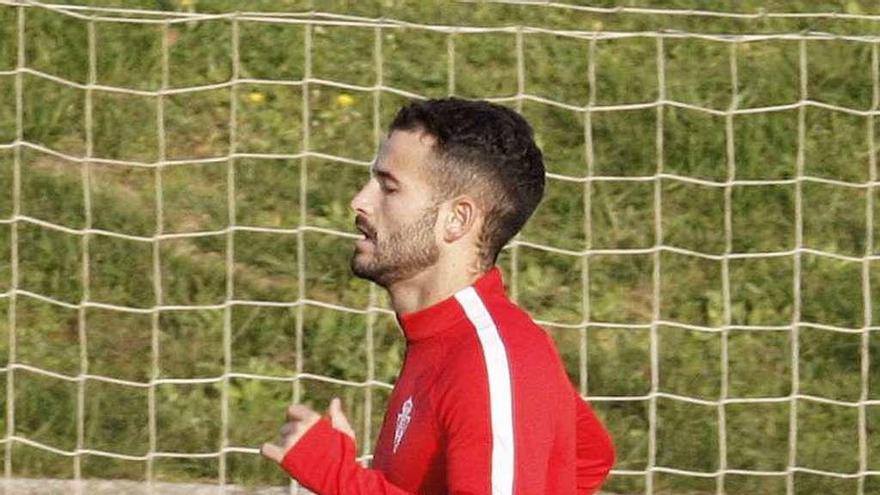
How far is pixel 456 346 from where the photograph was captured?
125 inches

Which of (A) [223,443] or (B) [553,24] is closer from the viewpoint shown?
(A) [223,443]

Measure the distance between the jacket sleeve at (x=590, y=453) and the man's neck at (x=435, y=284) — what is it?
32cm

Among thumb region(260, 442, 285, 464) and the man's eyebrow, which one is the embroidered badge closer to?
thumb region(260, 442, 285, 464)

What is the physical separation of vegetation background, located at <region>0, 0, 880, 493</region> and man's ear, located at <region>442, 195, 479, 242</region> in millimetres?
2871

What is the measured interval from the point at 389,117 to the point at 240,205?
23.7 inches

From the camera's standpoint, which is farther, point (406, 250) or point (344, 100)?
point (344, 100)

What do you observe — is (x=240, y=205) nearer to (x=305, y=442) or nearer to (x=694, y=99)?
(x=694, y=99)

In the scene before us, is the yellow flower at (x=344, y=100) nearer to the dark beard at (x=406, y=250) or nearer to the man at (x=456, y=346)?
the man at (x=456, y=346)

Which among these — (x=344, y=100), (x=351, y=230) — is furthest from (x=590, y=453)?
(x=344, y=100)

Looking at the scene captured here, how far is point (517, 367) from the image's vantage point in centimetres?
309

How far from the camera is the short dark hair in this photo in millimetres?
3318

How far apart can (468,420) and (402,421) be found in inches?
7.8

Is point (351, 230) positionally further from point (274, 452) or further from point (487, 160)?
point (274, 452)

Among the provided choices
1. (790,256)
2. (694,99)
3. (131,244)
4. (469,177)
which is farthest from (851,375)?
(469,177)
